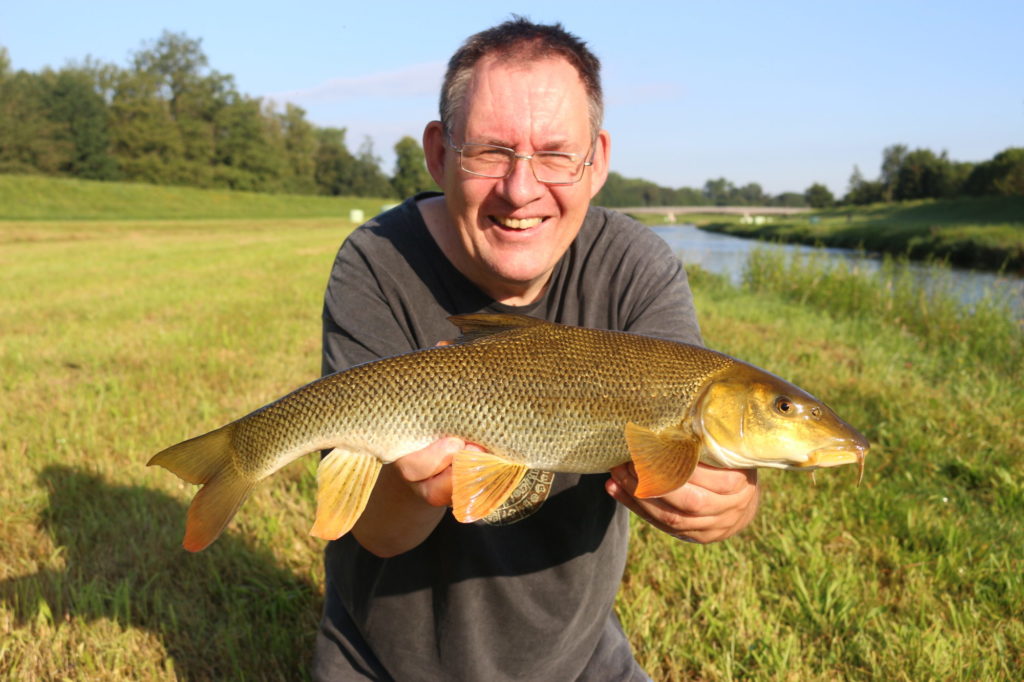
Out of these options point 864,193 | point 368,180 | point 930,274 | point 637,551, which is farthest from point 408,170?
point 637,551

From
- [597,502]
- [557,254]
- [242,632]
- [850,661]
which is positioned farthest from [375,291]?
[850,661]

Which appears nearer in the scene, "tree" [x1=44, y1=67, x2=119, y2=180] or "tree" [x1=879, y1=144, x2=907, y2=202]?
"tree" [x1=44, y1=67, x2=119, y2=180]

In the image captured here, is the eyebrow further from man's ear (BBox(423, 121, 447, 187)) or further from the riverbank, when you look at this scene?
the riverbank

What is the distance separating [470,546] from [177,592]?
1765mm

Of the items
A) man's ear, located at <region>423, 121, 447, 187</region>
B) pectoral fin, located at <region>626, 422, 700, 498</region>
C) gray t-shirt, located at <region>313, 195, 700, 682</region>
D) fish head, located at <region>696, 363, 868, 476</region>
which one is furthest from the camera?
man's ear, located at <region>423, 121, 447, 187</region>

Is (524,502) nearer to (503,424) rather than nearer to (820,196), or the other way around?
(503,424)

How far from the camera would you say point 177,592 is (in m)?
3.66

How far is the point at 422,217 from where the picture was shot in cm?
304

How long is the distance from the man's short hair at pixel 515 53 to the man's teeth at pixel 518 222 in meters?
0.41

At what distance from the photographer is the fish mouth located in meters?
2.21

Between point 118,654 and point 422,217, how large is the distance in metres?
2.20

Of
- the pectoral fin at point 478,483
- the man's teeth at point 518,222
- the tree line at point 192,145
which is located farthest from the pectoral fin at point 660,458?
the tree line at point 192,145

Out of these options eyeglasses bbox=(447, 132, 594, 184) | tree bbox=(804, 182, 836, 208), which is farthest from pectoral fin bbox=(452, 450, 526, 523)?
tree bbox=(804, 182, 836, 208)

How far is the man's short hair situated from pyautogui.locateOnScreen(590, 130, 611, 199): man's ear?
0.44ft
